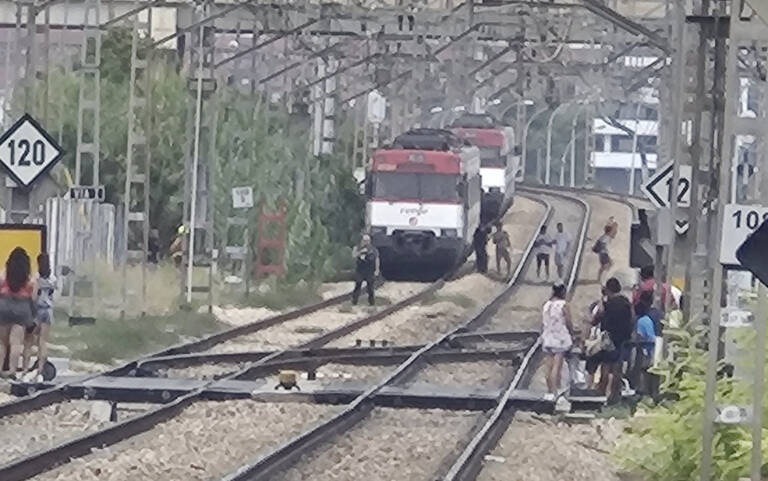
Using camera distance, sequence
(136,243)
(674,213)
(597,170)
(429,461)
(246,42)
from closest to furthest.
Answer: (429,461) < (674,213) < (136,243) < (246,42) < (597,170)

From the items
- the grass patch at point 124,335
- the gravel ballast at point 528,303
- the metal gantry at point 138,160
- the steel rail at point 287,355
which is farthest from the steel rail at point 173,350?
the gravel ballast at point 528,303

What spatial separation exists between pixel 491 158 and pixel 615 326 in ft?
145

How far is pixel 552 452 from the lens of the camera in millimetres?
21641

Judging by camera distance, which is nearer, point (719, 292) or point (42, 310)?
point (719, 292)

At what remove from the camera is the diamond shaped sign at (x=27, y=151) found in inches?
1050

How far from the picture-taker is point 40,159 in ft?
87.6

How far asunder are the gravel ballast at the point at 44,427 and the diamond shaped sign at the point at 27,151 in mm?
3634

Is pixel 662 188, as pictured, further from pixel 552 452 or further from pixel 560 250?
pixel 560 250

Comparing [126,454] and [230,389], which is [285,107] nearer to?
[230,389]

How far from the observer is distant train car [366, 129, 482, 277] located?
4988 centimetres

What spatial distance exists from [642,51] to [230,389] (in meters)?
42.2

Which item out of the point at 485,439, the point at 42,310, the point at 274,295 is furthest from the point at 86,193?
the point at 485,439

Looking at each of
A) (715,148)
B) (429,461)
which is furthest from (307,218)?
(429,461)

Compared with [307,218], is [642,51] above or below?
above
